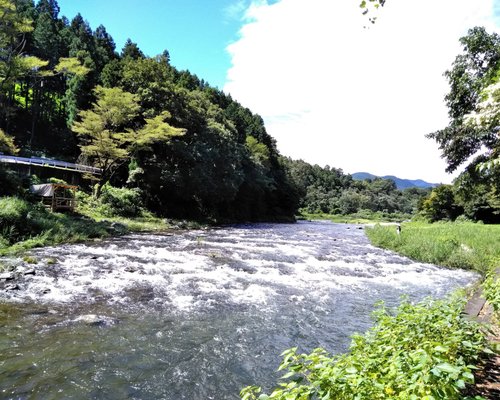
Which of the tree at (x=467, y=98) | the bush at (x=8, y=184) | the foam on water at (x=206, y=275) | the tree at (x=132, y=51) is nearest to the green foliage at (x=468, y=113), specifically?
the tree at (x=467, y=98)

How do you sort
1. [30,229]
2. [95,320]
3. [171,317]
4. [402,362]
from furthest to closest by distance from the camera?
[30,229] → [171,317] → [95,320] → [402,362]

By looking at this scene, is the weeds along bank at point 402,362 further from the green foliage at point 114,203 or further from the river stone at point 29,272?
the green foliage at point 114,203

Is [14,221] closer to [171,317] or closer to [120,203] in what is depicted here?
[171,317]

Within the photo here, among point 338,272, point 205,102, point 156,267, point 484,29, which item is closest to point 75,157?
point 205,102

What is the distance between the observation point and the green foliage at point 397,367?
2.35 m

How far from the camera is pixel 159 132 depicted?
34531 mm

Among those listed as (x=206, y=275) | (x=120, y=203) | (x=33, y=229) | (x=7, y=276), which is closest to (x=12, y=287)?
(x=7, y=276)

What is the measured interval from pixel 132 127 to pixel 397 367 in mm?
42405

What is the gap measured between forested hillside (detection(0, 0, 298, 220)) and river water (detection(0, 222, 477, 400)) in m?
19.4

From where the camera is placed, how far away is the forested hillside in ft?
107

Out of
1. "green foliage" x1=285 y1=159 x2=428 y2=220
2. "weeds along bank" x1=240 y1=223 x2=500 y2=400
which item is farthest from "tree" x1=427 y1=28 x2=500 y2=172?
"green foliage" x1=285 y1=159 x2=428 y2=220

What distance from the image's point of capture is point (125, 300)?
32.2 feet

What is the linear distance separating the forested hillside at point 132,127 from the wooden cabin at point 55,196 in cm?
509

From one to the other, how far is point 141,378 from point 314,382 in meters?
4.37
